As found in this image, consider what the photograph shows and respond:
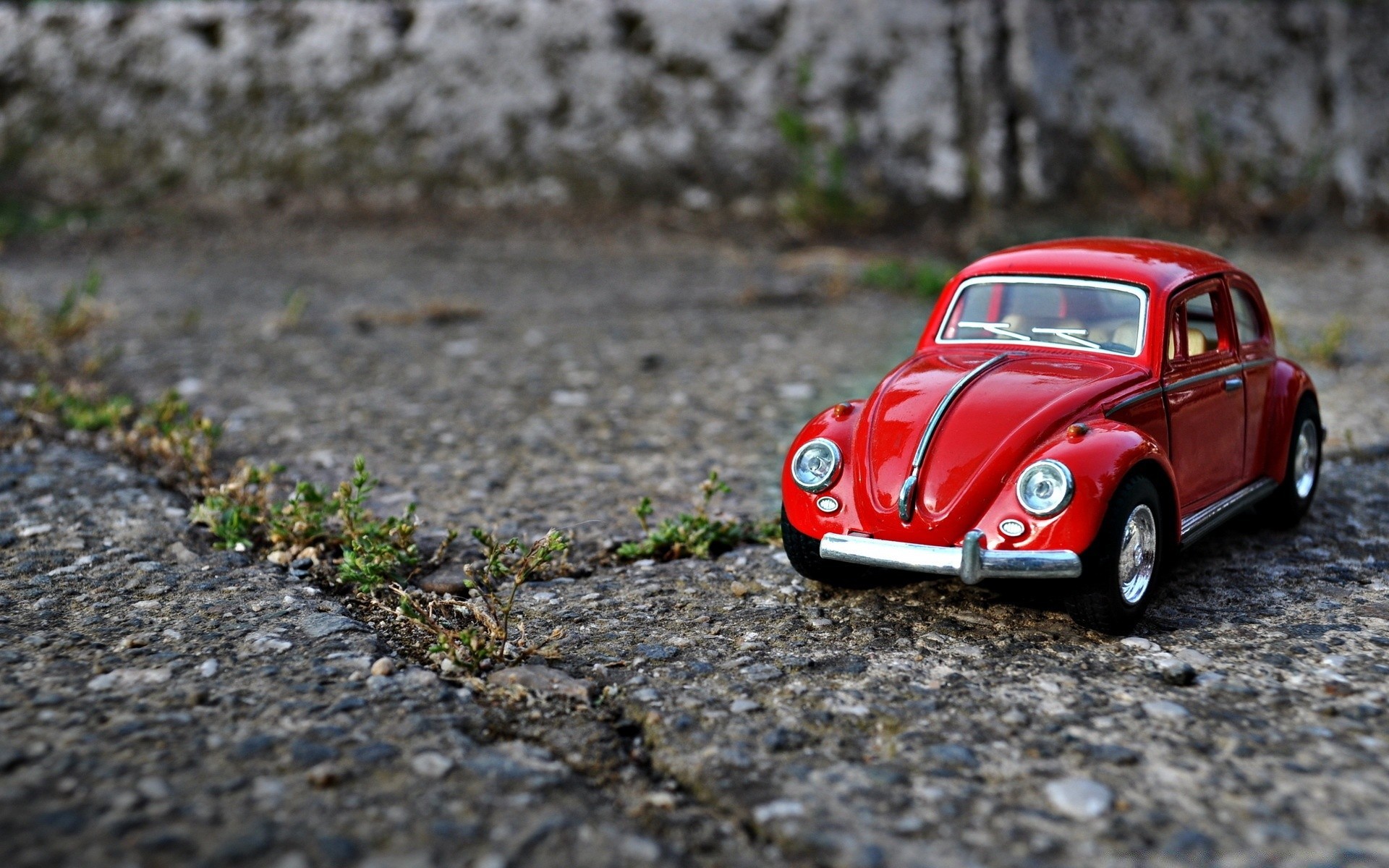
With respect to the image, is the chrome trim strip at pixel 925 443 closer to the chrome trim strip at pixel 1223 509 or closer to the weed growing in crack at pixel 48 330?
the chrome trim strip at pixel 1223 509

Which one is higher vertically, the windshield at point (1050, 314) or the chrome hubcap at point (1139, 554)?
the windshield at point (1050, 314)

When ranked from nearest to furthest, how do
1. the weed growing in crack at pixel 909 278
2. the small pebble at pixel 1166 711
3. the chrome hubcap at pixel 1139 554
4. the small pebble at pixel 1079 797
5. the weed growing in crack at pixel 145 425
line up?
the small pebble at pixel 1079 797, the small pebble at pixel 1166 711, the chrome hubcap at pixel 1139 554, the weed growing in crack at pixel 145 425, the weed growing in crack at pixel 909 278

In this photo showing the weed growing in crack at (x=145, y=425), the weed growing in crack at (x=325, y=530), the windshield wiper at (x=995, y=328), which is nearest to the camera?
the weed growing in crack at (x=325, y=530)

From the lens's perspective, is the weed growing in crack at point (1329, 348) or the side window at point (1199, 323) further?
the weed growing in crack at point (1329, 348)

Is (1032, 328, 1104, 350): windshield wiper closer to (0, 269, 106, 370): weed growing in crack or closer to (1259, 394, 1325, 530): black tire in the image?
(1259, 394, 1325, 530): black tire

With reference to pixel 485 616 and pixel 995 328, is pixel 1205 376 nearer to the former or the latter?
pixel 995 328

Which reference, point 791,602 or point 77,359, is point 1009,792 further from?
point 77,359

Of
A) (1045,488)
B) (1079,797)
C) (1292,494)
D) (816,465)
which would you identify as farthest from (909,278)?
(1079,797)

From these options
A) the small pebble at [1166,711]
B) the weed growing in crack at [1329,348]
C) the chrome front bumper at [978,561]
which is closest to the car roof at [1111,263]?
the chrome front bumper at [978,561]
